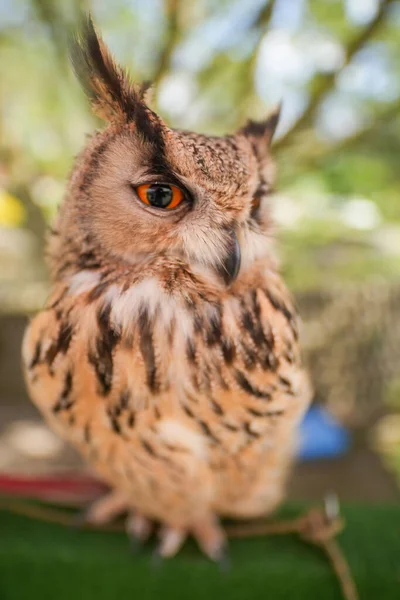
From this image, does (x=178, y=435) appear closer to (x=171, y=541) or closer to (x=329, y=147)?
(x=171, y=541)

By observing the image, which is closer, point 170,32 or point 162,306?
point 162,306

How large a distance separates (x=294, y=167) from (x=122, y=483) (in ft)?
5.13

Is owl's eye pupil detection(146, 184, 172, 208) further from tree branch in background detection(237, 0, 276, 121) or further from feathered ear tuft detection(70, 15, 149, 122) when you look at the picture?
tree branch in background detection(237, 0, 276, 121)

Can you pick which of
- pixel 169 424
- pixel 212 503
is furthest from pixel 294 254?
pixel 169 424

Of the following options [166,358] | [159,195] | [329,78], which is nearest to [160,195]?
[159,195]

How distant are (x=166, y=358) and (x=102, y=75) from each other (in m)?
0.35

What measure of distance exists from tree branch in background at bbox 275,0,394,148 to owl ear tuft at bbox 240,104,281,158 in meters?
1.10

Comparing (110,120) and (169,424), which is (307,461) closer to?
(169,424)

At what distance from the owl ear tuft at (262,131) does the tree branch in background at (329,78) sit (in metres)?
1.10

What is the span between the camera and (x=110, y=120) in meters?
0.56

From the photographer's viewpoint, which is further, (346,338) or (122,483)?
(346,338)

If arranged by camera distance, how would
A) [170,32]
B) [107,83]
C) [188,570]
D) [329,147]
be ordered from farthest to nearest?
1. [329,147]
2. [170,32]
3. [188,570]
4. [107,83]

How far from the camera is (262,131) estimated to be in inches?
25.9

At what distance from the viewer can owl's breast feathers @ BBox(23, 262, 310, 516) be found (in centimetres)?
63
